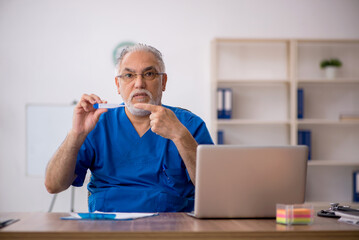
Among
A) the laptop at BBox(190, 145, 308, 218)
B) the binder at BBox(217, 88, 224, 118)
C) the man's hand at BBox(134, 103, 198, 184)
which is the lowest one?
the laptop at BBox(190, 145, 308, 218)

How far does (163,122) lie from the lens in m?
1.68

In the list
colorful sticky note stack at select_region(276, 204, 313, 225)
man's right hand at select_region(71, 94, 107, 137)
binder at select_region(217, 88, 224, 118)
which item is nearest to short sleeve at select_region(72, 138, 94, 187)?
man's right hand at select_region(71, 94, 107, 137)

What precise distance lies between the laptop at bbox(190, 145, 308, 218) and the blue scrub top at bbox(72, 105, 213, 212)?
46 centimetres

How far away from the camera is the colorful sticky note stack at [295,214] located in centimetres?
129

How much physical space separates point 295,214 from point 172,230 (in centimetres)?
38

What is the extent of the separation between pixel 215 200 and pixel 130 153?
2.06 feet

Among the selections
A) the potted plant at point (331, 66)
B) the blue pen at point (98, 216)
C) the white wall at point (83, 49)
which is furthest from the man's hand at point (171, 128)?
the potted plant at point (331, 66)

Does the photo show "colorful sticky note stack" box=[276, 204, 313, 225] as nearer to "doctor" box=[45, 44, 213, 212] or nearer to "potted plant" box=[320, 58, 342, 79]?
"doctor" box=[45, 44, 213, 212]

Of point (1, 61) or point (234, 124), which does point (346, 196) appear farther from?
point (1, 61)

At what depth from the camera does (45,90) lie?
4.06 metres

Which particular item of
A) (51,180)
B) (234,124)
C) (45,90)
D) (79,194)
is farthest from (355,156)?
(51,180)

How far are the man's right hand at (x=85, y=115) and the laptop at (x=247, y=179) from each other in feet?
1.72

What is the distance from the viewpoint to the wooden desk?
1.14 m

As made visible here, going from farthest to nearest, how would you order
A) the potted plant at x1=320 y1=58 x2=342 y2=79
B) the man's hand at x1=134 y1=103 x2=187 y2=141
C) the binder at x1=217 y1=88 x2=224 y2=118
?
the potted plant at x1=320 y1=58 x2=342 y2=79 → the binder at x1=217 y1=88 x2=224 y2=118 → the man's hand at x1=134 y1=103 x2=187 y2=141
